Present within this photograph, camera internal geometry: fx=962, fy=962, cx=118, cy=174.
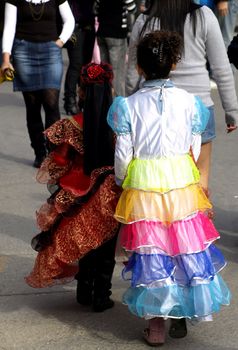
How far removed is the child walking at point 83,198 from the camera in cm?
473

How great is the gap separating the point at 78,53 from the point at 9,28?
2954 millimetres

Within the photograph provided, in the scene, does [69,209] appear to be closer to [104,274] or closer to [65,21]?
[104,274]

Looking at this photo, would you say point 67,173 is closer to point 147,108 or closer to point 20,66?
point 147,108

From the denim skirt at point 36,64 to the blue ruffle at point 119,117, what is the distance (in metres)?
3.43

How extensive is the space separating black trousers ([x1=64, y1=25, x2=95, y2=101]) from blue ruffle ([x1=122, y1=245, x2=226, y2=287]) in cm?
614

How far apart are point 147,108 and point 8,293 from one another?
1583 millimetres

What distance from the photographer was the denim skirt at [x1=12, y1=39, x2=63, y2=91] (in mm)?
7828

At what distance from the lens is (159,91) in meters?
4.54

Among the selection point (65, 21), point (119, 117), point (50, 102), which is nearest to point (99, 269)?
point (119, 117)

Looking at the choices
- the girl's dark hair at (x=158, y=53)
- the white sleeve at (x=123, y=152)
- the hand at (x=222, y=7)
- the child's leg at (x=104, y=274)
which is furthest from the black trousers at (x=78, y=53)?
the white sleeve at (x=123, y=152)

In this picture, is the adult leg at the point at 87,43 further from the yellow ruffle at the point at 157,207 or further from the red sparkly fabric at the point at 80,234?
the yellow ruffle at the point at 157,207

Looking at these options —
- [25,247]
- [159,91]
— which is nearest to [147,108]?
[159,91]

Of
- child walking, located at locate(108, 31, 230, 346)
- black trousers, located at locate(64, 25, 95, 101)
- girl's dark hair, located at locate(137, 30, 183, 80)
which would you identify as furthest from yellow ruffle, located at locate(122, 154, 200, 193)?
black trousers, located at locate(64, 25, 95, 101)

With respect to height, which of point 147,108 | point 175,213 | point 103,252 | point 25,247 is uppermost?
point 147,108
